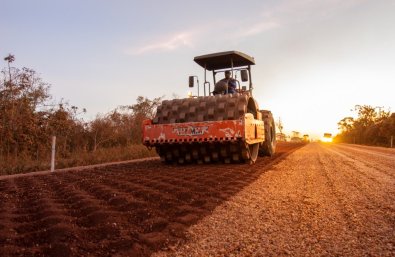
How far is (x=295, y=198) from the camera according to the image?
14.7ft

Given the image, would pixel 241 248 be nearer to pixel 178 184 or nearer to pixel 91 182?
pixel 178 184

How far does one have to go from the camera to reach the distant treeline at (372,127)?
44250 millimetres

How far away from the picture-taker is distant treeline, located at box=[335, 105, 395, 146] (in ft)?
145

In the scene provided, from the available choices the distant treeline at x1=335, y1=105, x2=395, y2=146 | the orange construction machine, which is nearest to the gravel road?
the orange construction machine

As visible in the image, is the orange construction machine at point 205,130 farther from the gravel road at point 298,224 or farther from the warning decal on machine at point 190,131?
the gravel road at point 298,224

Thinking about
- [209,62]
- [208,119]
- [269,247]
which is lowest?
[269,247]

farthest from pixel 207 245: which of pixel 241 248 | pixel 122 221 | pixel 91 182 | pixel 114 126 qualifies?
pixel 114 126

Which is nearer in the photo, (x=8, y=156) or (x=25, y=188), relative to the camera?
(x=25, y=188)

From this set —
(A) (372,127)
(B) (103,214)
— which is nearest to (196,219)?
(B) (103,214)

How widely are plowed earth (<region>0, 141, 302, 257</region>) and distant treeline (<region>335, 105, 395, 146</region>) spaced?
145ft

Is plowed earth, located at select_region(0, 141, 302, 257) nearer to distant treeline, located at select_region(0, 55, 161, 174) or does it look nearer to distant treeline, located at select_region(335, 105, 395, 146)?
distant treeline, located at select_region(0, 55, 161, 174)

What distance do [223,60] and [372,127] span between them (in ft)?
166

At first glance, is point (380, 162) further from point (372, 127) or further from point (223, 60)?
point (372, 127)

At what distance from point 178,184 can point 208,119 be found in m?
3.16
